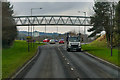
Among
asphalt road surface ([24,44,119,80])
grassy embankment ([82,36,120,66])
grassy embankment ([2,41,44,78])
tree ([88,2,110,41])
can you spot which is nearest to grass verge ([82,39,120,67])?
grassy embankment ([82,36,120,66])

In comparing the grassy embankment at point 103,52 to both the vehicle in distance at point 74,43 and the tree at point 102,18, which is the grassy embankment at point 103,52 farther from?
the tree at point 102,18

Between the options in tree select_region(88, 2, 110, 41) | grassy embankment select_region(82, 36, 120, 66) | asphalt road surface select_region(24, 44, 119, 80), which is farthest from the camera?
tree select_region(88, 2, 110, 41)

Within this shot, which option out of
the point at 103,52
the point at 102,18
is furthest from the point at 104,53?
the point at 102,18

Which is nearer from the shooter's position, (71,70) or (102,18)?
(71,70)

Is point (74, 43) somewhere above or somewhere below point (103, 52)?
above

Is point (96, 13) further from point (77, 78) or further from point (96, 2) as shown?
point (77, 78)

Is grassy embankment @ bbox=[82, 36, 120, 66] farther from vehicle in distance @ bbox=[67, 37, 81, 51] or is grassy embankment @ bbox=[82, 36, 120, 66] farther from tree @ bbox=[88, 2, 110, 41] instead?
tree @ bbox=[88, 2, 110, 41]

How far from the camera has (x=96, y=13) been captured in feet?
219

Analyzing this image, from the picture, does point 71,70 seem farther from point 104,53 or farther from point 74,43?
point 74,43

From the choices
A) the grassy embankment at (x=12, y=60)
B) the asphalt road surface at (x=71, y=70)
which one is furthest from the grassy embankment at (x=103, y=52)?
the grassy embankment at (x=12, y=60)

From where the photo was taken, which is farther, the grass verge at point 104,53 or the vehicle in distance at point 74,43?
the vehicle in distance at point 74,43

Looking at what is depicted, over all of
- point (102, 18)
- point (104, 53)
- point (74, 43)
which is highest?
point (102, 18)

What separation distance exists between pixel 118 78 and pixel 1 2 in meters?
21.3

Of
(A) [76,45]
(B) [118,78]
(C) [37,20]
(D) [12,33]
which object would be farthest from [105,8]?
(B) [118,78]
